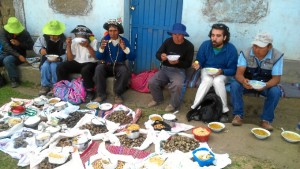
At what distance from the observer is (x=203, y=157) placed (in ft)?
10.8

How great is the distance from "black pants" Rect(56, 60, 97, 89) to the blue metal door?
107cm

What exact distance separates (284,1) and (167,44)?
2.06 meters

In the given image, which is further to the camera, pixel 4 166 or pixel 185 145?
pixel 185 145

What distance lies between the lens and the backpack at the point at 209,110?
4.35 metres

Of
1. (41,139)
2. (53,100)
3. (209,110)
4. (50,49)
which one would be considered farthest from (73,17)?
(209,110)

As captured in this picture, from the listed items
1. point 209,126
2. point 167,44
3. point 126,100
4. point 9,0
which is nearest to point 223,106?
point 209,126

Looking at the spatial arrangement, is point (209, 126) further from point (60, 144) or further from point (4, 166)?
point (4, 166)

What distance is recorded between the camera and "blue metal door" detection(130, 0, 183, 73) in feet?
17.6

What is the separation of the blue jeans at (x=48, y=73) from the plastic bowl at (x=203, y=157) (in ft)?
10.7

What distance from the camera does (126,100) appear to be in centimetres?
527

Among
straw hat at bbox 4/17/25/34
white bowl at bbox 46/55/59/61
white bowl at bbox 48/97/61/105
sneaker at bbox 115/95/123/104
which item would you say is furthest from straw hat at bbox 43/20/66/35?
sneaker at bbox 115/95/123/104

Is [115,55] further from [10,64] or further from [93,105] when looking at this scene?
[10,64]

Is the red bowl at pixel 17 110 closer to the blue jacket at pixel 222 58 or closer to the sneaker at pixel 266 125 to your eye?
the blue jacket at pixel 222 58

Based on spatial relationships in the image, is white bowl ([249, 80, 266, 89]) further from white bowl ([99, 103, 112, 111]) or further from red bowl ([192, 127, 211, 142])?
white bowl ([99, 103, 112, 111])
